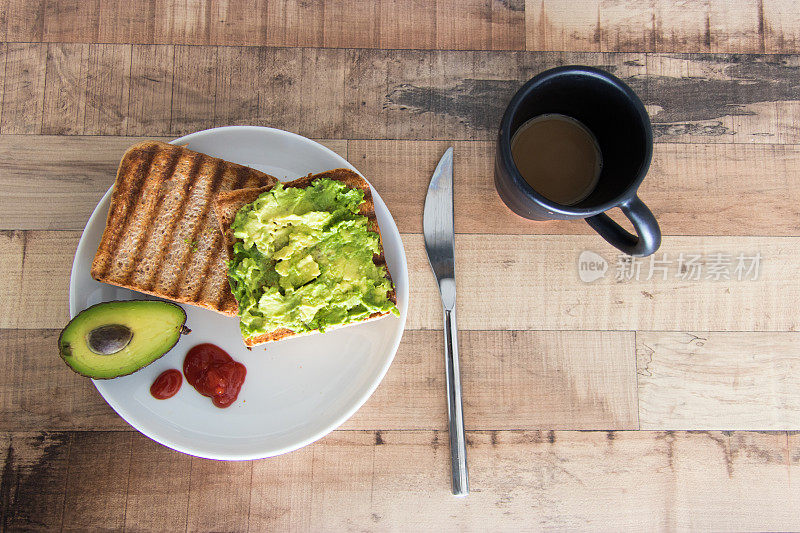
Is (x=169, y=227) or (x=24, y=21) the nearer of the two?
(x=169, y=227)

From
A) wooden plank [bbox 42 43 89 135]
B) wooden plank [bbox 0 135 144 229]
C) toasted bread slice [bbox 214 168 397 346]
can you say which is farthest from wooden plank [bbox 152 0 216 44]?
toasted bread slice [bbox 214 168 397 346]

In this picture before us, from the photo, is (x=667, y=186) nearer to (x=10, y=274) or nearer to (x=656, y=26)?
(x=656, y=26)

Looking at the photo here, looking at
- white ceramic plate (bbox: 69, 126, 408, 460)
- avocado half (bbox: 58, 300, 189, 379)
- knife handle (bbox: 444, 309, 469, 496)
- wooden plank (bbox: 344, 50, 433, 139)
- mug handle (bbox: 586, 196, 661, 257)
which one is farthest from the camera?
wooden plank (bbox: 344, 50, 433, 139)

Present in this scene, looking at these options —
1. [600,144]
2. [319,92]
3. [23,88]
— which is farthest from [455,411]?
[23,88]

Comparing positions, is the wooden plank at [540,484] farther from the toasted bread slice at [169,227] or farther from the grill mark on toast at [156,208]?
the grill mark on toast at [156,208]

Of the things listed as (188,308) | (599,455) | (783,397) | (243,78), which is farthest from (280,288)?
(783,397)

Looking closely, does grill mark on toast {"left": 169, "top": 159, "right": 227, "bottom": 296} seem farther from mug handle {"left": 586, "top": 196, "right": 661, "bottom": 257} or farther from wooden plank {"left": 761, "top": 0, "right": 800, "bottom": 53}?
wooden plank {"left": 761, "top": 0, "right": 800, "bottom": 53}
